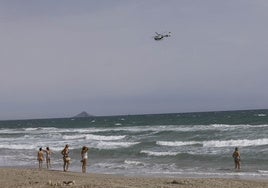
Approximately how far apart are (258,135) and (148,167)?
1599 centimetres

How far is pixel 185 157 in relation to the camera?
1072 inches

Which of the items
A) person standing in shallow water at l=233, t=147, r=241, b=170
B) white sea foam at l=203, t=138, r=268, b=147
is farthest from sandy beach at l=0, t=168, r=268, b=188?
white sea foam at l=203, t=138, r=268, b=147

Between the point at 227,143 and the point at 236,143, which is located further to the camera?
the point at 227,143

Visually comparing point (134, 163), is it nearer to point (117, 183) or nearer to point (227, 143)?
point (117, 183)

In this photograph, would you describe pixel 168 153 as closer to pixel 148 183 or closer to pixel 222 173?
pixel 222 173

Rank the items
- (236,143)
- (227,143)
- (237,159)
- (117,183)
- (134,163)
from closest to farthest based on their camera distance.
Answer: (117,183) < (237,159) < (134,163) < (236,143) < (227,143)

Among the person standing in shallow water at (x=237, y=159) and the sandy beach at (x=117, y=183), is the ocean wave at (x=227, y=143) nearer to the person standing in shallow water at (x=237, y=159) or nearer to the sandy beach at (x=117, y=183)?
the person standing in shallow water at (x=237, y=159)

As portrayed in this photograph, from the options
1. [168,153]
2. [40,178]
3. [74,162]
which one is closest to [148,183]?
[40,178]

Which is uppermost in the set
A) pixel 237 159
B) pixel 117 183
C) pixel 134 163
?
pixel 237 159

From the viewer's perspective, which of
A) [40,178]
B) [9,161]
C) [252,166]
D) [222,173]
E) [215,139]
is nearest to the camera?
[40,178]

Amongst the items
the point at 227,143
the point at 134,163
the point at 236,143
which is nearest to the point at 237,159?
the point at 134,163

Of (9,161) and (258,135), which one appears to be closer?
(9,161)

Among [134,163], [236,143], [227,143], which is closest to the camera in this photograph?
[134,163]

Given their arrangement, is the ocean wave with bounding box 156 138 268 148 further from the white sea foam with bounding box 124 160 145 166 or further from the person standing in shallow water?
the person standing in shallow water
